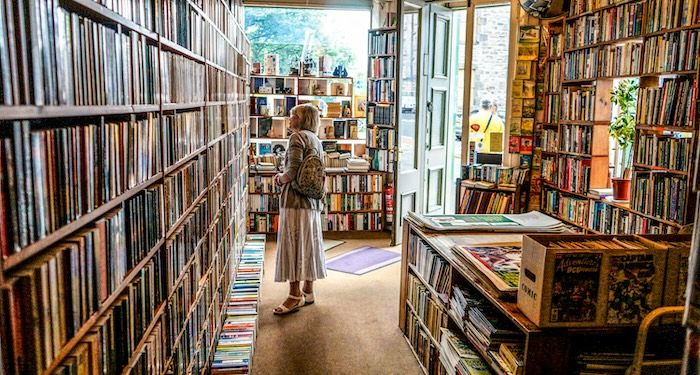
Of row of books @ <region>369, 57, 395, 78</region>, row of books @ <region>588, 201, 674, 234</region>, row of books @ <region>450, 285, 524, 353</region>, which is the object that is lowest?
row of books @ <region>450, 285, 524, 353</region>

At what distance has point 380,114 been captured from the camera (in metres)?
6.30

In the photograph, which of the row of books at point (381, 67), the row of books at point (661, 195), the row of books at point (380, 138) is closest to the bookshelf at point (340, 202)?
Result: the row of books at point (380, 138)

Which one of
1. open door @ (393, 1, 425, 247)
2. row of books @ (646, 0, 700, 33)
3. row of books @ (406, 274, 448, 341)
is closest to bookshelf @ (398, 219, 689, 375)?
row of books @ (406, 274, 448, 341)

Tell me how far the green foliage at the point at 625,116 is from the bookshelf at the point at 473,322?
1.82 m

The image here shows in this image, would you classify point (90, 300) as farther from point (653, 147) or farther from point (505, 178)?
point (505, 178)

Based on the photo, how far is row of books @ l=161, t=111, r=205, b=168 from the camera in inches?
74.9

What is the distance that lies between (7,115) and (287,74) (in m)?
5.85

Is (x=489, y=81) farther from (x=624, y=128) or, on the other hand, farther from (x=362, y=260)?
(x=624, y=128)

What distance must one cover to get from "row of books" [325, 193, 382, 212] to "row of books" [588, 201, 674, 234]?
8.94ft

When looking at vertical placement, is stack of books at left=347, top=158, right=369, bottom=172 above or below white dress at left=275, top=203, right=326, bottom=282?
above

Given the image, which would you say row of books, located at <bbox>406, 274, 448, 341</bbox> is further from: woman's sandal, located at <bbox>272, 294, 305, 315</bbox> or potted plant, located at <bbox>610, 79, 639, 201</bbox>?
potted plant, located at <bbox>610, 79, 639, 201</bbox>

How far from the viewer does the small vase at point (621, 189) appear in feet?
13.0

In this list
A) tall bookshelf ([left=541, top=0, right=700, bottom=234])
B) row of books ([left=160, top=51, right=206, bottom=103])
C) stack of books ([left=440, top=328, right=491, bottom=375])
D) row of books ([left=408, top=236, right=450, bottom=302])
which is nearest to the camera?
row of books ([left=160, top=51, right=206, bottom=103])

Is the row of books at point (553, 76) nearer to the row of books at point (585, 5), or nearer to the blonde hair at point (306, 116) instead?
the row of books at point (585, 5)
